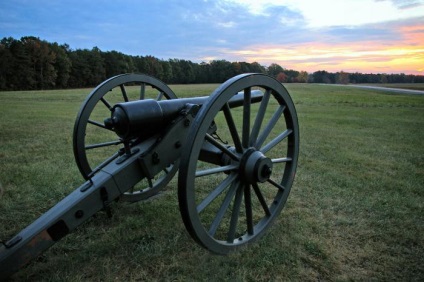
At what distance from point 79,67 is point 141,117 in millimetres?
62154

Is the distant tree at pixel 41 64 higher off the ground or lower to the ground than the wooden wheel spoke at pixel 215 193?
higher

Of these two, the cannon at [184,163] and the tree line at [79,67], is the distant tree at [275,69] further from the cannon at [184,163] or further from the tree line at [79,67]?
the cannon at [184,163]

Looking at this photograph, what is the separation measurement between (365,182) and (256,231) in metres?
2.78

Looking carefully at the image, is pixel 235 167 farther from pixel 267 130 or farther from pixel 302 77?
pixel 302 77

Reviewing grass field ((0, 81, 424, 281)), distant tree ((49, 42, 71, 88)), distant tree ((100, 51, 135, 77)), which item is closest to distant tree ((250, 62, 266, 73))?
distant tree ((100, 51, 135, 77))

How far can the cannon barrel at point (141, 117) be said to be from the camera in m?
2.82

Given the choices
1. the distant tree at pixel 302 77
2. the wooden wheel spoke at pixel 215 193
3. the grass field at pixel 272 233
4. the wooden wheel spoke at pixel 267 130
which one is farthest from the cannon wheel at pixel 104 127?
the distant tree at pixel 302 77

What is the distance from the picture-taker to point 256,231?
3.12 meters

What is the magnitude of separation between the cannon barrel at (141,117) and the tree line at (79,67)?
4742cm

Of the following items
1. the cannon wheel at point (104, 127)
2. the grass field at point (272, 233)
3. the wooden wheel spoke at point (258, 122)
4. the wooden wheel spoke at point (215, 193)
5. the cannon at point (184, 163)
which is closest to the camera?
the cannon at point (184, 163)

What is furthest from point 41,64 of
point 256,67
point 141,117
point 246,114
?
point 246,114

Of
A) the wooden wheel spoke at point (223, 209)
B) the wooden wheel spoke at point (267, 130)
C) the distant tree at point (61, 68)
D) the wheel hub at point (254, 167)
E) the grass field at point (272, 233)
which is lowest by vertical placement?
the grass field at point (272, 233)

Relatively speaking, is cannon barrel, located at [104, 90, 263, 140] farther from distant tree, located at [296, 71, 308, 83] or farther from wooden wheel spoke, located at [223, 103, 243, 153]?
distant tree, located at [296, 71, 308, 83]

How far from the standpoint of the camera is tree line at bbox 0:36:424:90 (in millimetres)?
50156
